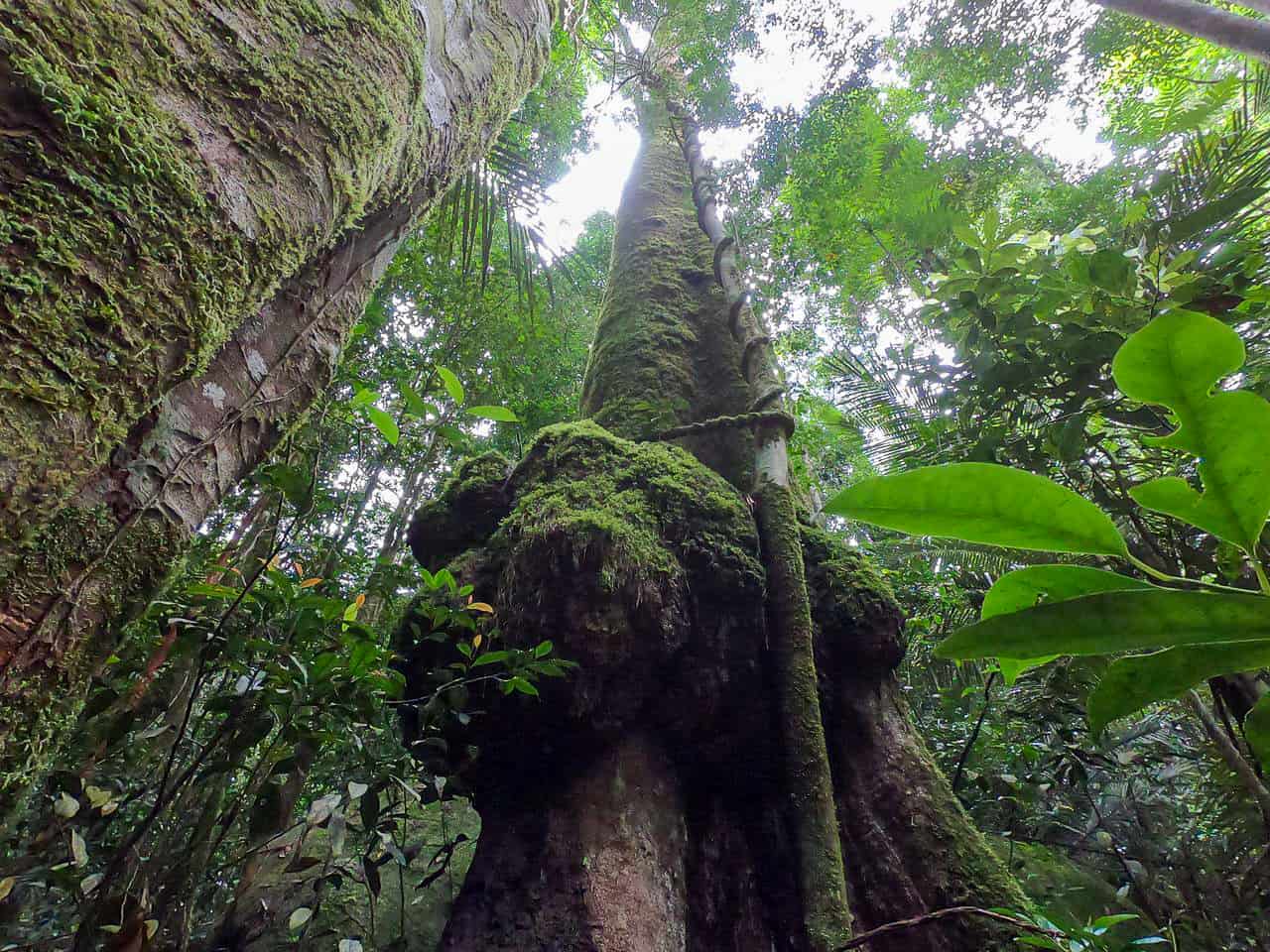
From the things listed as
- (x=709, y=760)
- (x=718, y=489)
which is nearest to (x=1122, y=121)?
(x=718, y=489)

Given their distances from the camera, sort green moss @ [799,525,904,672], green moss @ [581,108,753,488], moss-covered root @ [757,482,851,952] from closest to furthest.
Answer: moss-covered root @ [757,482,851,952] < green moss @ [799,525,904,672] < green moss @ [581,108,753,488]

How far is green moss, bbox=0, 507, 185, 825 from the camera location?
1.96ft

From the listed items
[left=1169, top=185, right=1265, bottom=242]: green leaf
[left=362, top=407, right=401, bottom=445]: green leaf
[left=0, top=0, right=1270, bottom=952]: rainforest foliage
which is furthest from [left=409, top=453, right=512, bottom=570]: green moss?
[left=1169, top=185, right=1265, bottom=242]: green leaf

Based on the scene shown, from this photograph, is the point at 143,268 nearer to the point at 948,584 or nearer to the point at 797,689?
the point at 797,689

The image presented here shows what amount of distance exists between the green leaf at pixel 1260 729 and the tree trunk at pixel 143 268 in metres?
1.16

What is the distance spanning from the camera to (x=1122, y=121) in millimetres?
4891

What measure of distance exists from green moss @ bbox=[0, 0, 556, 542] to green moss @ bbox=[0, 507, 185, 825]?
8cm

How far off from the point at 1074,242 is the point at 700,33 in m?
5.41

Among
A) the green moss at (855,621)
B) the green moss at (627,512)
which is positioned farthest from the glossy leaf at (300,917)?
the green moss at (855,621)

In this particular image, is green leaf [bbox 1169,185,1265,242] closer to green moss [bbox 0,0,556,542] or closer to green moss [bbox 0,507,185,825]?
green moss [bbox 0,0,556,542]

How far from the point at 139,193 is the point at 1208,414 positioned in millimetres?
1048

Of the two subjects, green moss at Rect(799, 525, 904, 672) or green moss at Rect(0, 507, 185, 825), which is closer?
green moss at Rect(0, 507, 185, 825)

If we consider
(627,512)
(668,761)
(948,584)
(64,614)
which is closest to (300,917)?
(668,761)

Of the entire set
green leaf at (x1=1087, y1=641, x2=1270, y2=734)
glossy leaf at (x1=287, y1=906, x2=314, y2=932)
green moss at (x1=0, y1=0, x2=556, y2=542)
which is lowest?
glossy leaf at (x1=287, y1=906, x2=314, y2=932)
